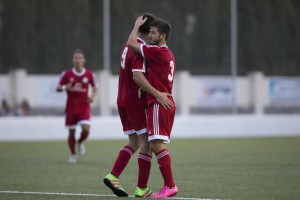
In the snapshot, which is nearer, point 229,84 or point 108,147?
point 108,147

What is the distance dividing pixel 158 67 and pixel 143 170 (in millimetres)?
1267

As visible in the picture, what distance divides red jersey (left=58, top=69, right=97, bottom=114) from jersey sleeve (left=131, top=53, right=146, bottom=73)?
740cm

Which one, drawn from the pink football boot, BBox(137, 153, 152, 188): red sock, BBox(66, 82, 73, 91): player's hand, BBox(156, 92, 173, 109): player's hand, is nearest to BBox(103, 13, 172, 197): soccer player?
BBox(137, 153, 152, 188): red sock

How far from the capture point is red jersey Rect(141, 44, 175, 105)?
902 cm

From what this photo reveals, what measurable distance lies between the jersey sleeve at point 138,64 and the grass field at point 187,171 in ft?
5.37

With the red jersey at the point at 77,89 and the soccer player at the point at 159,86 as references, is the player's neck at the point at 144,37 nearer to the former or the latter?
the soccer player at the point at 159,86

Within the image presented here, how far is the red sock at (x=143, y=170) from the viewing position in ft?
30.3

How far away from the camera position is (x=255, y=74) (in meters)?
30.6

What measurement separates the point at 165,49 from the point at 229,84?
67.5 feet

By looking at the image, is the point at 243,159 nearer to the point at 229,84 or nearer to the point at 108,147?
the point at 108,147

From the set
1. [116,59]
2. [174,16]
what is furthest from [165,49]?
[174,16]

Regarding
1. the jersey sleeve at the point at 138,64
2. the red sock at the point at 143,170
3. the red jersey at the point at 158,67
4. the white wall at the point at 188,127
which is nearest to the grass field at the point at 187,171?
the red sock at the point at 143,170

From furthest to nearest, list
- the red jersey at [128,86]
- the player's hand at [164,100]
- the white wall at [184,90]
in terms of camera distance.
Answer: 1. the white wall at [184,90]
2. the red jersey at [128,86]
3. the player's hand at [164,100]

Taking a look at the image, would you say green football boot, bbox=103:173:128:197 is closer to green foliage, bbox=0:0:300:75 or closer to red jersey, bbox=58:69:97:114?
red jersey, bbox=58:69:97:114
